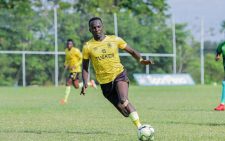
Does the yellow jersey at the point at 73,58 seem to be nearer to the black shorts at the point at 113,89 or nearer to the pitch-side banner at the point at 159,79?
the black shorts at the point at 113,89

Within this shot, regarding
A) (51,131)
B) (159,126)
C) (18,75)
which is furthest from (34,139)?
(18,75)

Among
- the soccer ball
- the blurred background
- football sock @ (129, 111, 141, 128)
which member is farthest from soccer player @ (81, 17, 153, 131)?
the blurred background

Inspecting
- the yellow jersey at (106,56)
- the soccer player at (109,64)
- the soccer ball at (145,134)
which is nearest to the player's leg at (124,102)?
the soccer player at (109,64)

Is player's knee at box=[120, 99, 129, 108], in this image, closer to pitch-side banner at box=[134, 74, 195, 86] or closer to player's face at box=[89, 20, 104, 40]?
player's face at box=[89, 20, 104, 40]

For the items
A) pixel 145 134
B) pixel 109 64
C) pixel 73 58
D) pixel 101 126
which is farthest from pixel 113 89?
pixel 73 58

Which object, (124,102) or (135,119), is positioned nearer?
(135,119)

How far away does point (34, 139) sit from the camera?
10.6 meters

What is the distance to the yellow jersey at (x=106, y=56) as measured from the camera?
446 inches

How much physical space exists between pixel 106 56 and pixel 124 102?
0.91 metres

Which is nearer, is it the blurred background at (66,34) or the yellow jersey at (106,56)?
the yellow jersey at (106,56)

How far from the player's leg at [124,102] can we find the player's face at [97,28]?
880 mm

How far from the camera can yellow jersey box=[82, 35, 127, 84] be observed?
37.2ft

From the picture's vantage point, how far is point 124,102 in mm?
11023

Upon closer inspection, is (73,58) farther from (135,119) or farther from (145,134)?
(145,134)
